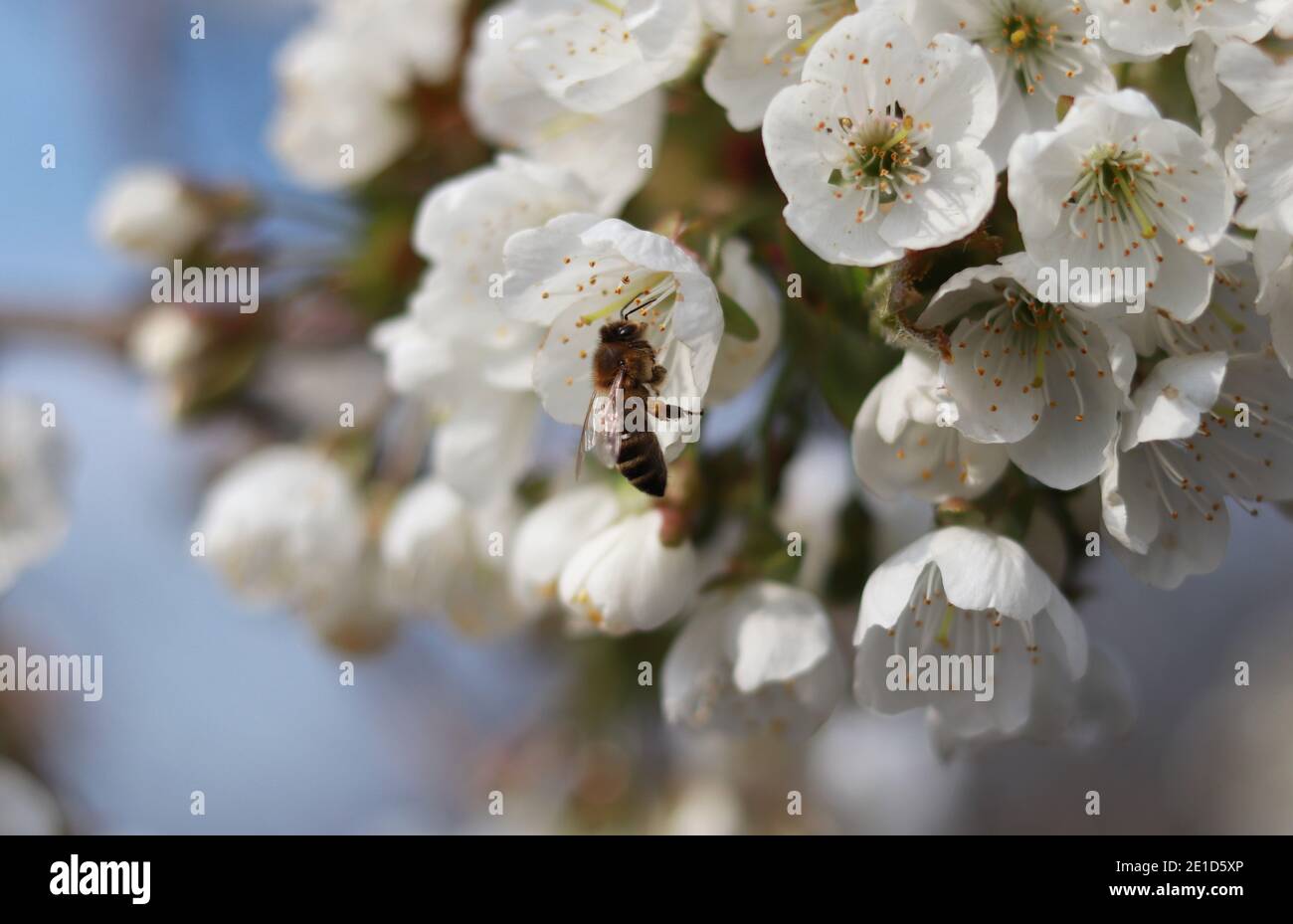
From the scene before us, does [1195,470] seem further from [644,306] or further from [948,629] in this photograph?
[644,306]

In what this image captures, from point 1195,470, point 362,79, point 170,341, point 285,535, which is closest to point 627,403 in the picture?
point 1195,470

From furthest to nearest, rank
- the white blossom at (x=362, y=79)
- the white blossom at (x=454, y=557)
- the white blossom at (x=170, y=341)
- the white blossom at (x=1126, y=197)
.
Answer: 1. the white blossom at (x=170, y=341)
2. the white blossom at (x=362, y=79)
3. the white blossom at (x=454, y=557)
4. the white blossom at (x=1126, y=197)

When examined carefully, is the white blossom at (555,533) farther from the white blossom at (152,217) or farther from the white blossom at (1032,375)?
the white blossom at (152,217)

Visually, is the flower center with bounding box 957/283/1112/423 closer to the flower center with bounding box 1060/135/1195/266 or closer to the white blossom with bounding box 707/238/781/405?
the flower center with bounding box 1060/135/1195/266

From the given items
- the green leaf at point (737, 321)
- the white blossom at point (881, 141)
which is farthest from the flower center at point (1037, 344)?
the green leaf at point (737, 321)

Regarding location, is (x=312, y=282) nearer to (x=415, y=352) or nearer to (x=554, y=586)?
(x=415, y=352)

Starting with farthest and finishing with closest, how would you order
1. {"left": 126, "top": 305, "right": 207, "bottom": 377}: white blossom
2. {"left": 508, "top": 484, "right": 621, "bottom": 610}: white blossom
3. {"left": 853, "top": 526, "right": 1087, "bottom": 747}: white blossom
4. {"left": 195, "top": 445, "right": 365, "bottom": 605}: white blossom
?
{"left": 126, "top": 305, "right": 207, "bottom": 377}: white blossom → {"left": 195, "top": 445, "right": 365, "bottom": 605}: white blossom → {"left": 508, "top": 484, "right": 621, "bottom": 610}: white blossom → {"left": 853, "top": 526, "right": 1087, "bottom": 747}: white blossom

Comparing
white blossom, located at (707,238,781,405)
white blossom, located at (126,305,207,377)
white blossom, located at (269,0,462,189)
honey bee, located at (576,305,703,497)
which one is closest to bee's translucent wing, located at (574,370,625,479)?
honey bee, located at (576,305,703,497)
